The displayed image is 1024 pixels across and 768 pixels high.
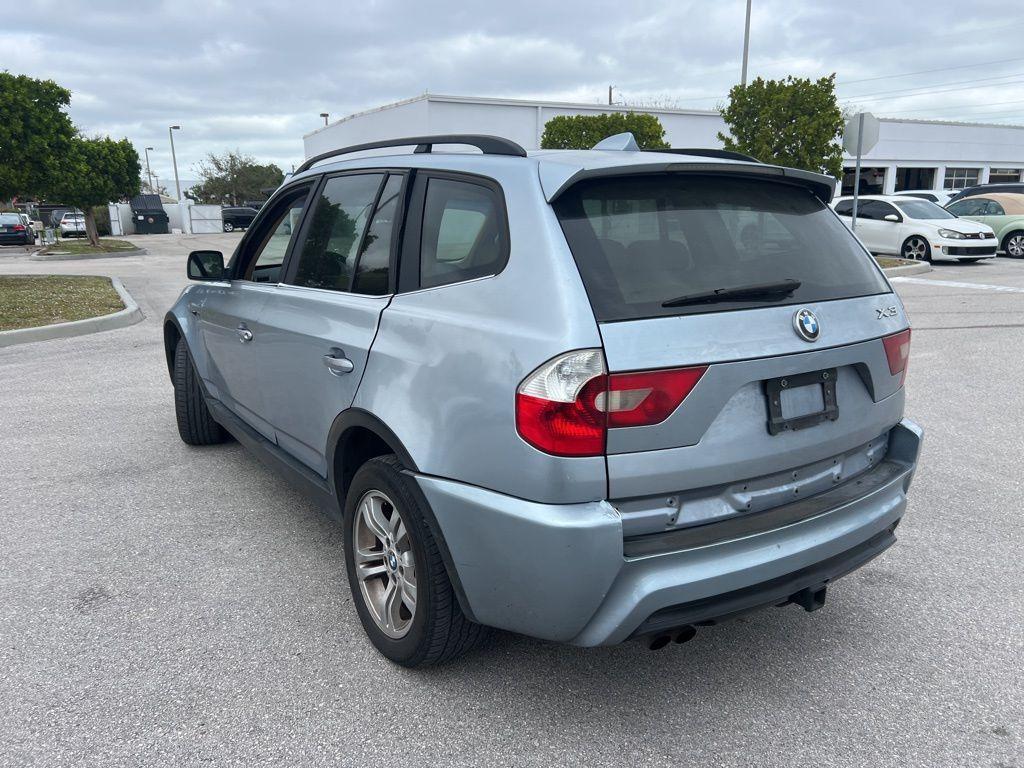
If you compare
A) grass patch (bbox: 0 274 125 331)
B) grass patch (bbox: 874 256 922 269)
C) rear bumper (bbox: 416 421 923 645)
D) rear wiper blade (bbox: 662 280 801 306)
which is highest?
rear wiper blade (bbox: 662 280 801 306)

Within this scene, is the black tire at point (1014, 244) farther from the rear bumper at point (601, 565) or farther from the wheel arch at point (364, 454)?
the wheel arch at point (364, 454)

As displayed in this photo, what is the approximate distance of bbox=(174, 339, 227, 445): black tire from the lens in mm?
5078

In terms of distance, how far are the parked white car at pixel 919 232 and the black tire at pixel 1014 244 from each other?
6.10 feet

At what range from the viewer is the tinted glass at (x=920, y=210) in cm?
1830

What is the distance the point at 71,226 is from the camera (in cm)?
3966

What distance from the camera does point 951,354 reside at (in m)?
8.08

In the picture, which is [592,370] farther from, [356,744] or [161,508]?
[161,508]

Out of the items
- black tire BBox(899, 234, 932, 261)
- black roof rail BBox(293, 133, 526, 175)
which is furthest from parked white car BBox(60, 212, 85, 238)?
black roof rail BBox(293, 133, 526, 175)

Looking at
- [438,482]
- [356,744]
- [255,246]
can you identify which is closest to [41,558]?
[255,246]

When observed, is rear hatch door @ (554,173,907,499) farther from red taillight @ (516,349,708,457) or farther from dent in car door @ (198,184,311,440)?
dent in car door @ (198,184,311,440)

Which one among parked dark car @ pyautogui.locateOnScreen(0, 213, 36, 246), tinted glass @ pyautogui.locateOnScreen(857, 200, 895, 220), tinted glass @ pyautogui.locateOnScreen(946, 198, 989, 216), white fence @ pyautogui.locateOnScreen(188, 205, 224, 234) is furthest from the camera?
white fence @ pyautogui.locateOnScreen(188, 205, 224, 234)

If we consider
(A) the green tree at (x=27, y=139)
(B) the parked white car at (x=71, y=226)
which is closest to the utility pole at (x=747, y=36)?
(A) the green tree at (x=27, y=139)

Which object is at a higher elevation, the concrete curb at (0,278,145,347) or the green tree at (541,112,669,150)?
the green tree at (541,112,669,150)

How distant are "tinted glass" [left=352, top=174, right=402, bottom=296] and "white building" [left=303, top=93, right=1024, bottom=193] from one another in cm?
2918
